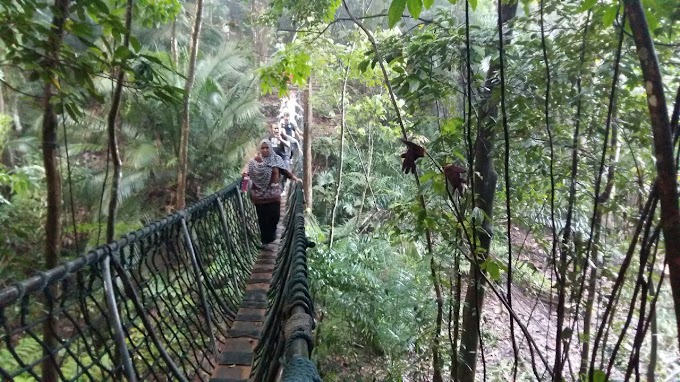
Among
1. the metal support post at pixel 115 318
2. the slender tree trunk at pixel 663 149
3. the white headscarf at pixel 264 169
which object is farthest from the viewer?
the white headscarf at pixel 264 169

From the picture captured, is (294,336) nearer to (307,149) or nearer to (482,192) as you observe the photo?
(482,192)

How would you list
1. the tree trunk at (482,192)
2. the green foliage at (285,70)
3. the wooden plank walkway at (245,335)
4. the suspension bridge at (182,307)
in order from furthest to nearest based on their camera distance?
the green foliage at (285,70) → the tree trunk at (482,192) → the wooden plank walkway at (245,335) → the suspension bridge at (182,307)

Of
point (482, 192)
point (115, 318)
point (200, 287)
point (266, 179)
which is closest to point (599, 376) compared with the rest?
point (115, 318)

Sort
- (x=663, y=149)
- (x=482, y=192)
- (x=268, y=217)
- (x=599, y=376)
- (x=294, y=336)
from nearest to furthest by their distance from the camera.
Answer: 1. (x=663, y=149)
2. (x=294, y=336)
3. (x=599, y=376)
4. (x=482, y=192)
5. (x=268, y=217)

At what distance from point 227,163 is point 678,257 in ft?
23.5

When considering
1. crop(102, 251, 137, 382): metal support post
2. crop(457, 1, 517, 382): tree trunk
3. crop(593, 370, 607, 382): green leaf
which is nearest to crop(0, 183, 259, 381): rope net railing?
crop(102, 251, 137, 382): metal support post

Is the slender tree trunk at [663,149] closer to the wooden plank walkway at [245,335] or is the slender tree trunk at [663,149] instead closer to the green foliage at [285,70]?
the wooden plank walkway at [245,335]

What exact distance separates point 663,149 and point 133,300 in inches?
54.5

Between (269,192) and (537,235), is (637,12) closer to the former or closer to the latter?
(537,235)

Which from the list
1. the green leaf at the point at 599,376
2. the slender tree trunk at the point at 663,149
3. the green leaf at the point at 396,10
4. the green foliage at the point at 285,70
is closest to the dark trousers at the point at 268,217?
the green foliage at the point at 285,70

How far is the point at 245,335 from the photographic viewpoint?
7.14ft

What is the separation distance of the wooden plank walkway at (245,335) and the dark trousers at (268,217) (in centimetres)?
52

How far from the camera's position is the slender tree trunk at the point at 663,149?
2.18ft

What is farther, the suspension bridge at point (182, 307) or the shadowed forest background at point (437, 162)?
the shadowed forest background at point (437, 162)
